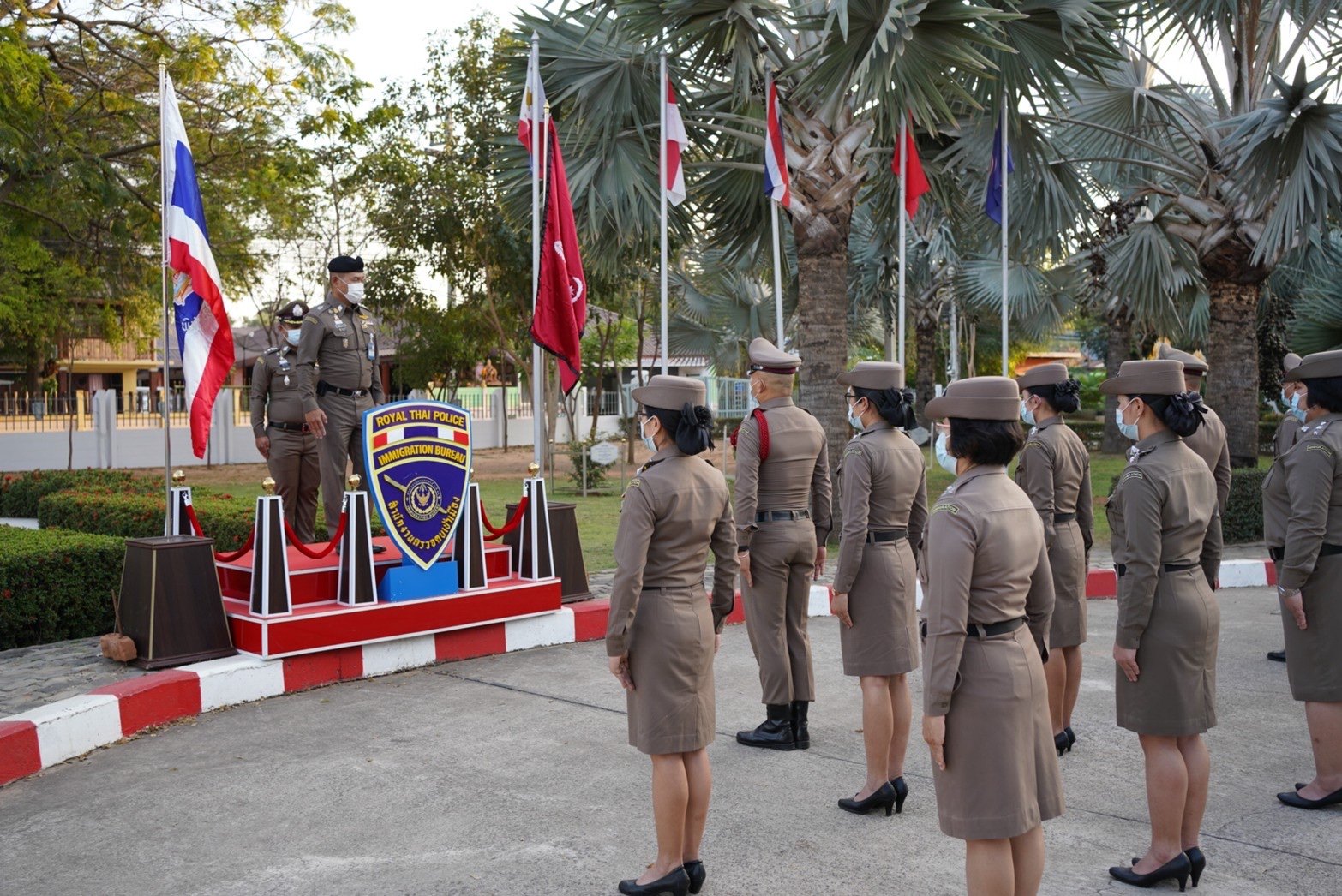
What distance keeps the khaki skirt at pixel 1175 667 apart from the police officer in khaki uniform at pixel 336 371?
202 inches

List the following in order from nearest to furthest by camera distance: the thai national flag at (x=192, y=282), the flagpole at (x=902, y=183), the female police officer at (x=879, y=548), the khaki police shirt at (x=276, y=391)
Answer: the female police officer at (x=879, y=548) → the thai national flag at (x=192, y=282) → the khaki police shirt at (x=276, y=391) → the flagpole at (x=902, y=183)

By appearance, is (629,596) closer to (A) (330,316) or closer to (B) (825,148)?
(A) (330,316)

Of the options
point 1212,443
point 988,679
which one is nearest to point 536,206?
point 1212,443

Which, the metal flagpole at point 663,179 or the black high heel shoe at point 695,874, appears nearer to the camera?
the black high heel shoe at point 695,874

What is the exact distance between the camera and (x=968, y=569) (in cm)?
334

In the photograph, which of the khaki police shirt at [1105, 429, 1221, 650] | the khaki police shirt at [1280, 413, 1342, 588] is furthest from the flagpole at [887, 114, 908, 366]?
the khaki police shirt at [1105, 429, 1221, 650]

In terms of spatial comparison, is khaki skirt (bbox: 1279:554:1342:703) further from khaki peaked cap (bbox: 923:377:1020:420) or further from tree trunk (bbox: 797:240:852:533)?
tree trunk (bbox: 797:240:852:533)

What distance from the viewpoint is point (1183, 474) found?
427 cm

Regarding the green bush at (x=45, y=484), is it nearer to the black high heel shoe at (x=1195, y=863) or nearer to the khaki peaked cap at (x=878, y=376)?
the khaki peaked cap at (x=878, y=376)

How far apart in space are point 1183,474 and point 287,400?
629cm

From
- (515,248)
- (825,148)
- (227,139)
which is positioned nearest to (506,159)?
(825,148)

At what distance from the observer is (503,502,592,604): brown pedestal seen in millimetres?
8492

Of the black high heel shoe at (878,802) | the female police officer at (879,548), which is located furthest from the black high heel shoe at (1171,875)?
the female police officer at (879,548)

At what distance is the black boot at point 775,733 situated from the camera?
5754 millimetres
